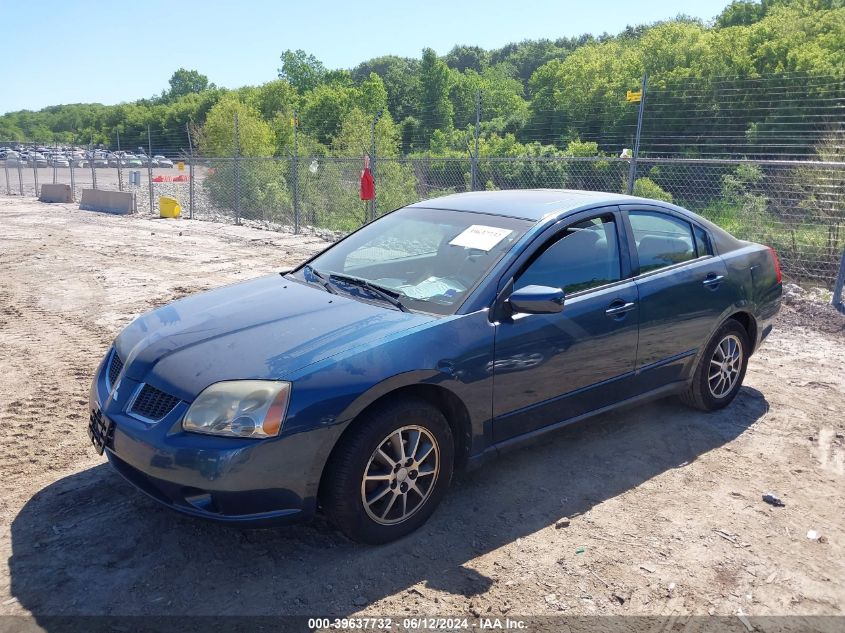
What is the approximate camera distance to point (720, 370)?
4.89 metres

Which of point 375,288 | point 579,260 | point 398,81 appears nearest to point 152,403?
point 375,288

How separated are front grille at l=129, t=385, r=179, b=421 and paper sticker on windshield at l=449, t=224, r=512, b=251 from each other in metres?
1.81

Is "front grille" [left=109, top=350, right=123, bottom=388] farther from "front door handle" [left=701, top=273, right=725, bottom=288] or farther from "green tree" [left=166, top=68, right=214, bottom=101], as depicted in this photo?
"green tree" [left=166, top=68, right=214, bottom=101]

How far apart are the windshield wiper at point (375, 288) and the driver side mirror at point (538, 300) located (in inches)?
22.6

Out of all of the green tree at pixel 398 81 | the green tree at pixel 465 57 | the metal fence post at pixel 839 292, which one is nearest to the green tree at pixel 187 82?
the green tree at pixel 398 81

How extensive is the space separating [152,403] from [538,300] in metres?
1.89

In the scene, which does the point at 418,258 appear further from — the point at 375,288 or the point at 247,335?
the point at 247,335

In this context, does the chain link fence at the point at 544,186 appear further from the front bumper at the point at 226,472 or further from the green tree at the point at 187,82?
the green tree at the point at 187,82

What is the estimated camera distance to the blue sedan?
9.57ft

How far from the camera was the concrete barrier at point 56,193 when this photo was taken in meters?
25.6

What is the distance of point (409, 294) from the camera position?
3.72 meters

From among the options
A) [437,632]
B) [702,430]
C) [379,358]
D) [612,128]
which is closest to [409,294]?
[379,358]

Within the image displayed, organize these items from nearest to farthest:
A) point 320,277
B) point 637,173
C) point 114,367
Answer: point 114,367 → point 320,277 → point 637,173

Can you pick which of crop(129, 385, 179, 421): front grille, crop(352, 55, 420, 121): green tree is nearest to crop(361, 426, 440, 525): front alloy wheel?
crop(129, 385, 179, 421): front grille
